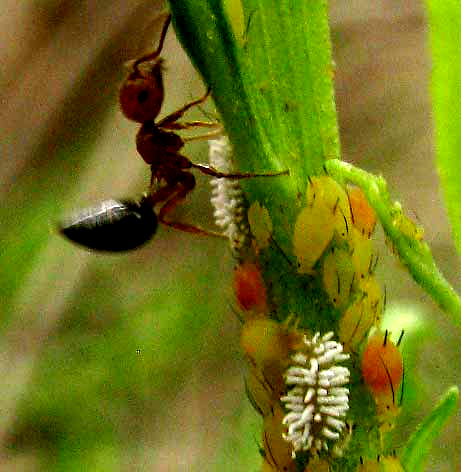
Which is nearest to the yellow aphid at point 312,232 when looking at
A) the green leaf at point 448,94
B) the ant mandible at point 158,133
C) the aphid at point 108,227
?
the green leaf at point 448,94

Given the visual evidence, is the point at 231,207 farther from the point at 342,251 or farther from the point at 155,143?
the point at 155,143

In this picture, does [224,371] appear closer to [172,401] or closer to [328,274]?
[172,401]

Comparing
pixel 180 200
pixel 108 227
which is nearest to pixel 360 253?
pixel 108 227

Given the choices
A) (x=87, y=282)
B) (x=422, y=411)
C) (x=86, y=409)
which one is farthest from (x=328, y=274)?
(x=87, y=282)

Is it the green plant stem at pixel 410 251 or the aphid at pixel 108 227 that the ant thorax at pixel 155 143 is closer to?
the aphid at pixel 108 227

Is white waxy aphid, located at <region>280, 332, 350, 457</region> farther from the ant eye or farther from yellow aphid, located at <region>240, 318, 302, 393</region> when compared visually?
the ant eye

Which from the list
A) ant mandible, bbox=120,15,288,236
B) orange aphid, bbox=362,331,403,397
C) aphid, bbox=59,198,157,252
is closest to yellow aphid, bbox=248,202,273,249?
orange aphid, bbox=362,331,403,397
